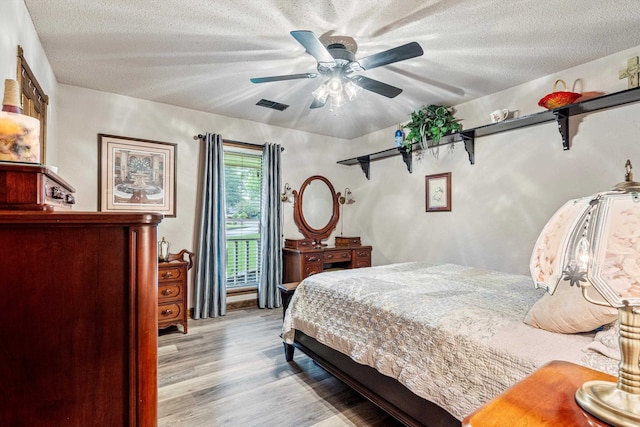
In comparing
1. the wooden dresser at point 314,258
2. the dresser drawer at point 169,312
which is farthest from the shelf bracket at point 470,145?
the dresser drawer at point 169,312

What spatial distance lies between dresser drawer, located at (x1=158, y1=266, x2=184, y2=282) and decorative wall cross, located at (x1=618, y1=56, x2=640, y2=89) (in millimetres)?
4450

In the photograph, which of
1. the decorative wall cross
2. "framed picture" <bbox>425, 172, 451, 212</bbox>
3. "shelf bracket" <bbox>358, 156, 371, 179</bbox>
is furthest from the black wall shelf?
"shelf bracket" <bbox>358, 156, 371, 179</bbox>

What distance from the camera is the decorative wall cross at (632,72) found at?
2.45 meters

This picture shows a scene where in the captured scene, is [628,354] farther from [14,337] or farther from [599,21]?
[599,21]

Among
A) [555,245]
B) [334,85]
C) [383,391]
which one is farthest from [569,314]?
[334,85]

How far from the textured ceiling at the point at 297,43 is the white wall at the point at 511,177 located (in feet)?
0.78

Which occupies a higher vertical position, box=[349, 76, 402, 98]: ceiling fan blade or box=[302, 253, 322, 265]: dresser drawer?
box=[349, 76, 402, 98]: ceiling fan blade

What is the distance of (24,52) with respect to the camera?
6.58ft

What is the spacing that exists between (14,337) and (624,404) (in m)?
1.45

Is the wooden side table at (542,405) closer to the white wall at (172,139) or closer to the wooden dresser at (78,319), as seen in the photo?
the wooden dresser at (78,319)

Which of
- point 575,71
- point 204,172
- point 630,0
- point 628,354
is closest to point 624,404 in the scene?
point 628,354

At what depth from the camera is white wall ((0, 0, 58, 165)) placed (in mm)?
1652

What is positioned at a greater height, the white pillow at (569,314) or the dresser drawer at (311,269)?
the white pillow at (569,314)

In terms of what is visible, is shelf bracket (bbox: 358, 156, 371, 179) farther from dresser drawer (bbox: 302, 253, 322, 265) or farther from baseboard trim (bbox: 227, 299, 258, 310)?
baseboard trim (bbox: 227, 299, 258, 310)
